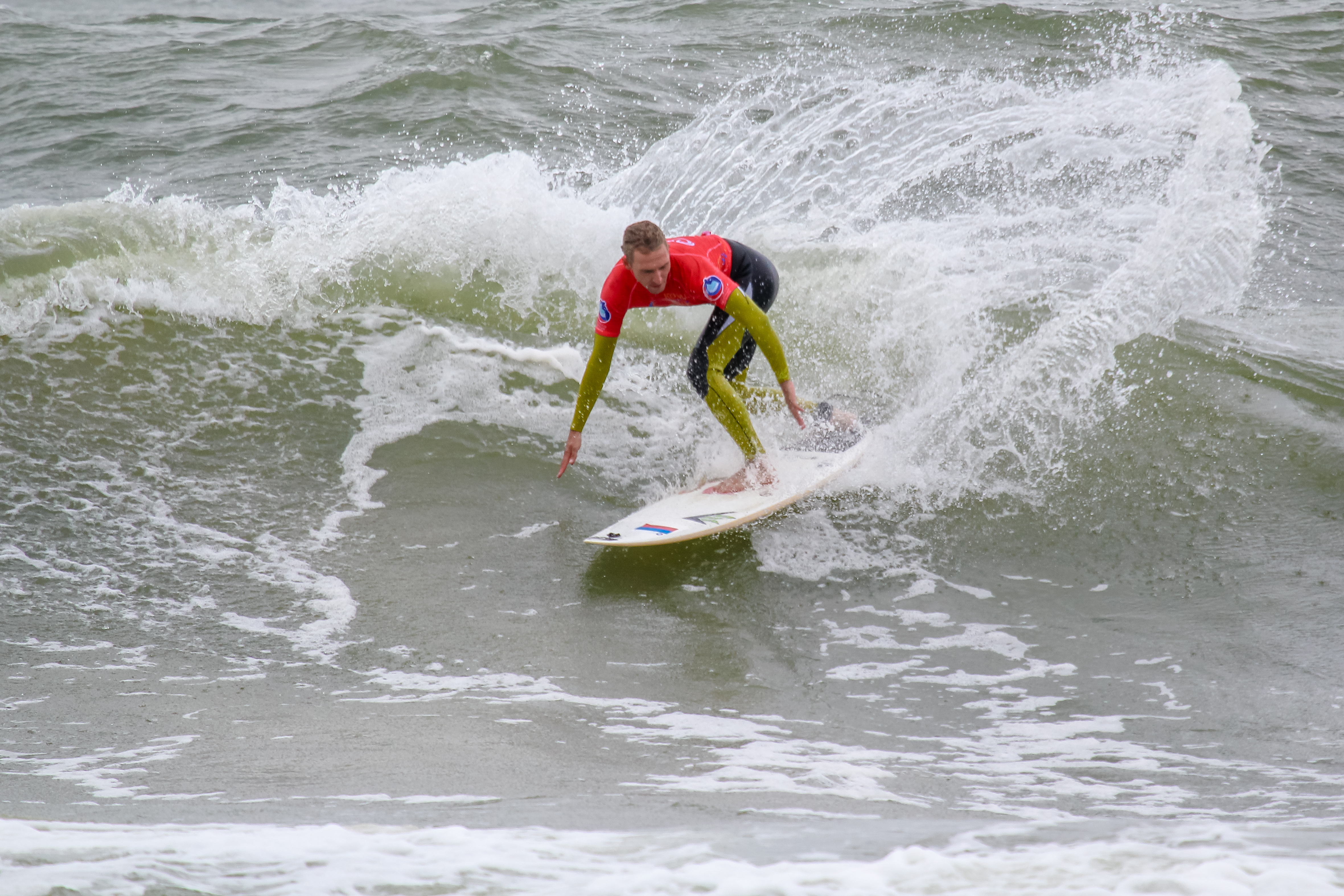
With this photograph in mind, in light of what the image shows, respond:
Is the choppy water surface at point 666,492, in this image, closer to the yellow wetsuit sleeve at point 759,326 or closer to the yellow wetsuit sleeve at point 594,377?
the yellow wetsuit sleeve at point 594,377

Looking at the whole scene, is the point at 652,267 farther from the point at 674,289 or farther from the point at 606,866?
the point at 606,866

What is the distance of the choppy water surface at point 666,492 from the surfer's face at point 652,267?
155 centimetres

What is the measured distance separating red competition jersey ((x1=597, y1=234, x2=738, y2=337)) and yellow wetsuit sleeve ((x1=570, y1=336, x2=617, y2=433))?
6 cm

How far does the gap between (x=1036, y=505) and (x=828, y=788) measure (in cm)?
325

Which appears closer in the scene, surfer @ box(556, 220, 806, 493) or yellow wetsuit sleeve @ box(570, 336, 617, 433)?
surfer @ box(556, 220, 806, 493)

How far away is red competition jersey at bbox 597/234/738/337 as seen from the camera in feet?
17.1

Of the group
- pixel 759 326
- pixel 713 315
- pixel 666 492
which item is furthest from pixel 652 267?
pixel 666 492

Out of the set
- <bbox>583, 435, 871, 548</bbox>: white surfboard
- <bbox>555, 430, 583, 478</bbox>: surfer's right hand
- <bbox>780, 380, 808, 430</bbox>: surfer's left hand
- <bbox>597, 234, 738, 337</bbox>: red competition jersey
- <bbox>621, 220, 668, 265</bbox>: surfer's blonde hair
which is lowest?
<bbox>583, 435, 871, 548</bbox>: white surfboard

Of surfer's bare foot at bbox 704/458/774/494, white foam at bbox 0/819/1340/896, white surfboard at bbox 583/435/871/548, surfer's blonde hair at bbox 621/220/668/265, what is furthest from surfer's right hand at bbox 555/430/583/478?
white foam at bbox 0/819/1340/896

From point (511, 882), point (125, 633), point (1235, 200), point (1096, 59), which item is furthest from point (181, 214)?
point (1096, 59)

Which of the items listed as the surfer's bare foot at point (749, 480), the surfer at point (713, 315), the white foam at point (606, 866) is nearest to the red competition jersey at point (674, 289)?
the surfer at point (713, 315)

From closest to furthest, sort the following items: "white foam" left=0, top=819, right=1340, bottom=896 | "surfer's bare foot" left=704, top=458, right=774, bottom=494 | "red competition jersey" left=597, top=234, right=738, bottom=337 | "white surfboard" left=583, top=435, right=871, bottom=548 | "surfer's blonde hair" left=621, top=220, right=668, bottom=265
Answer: "white foam" left=0, top=819, right=1340, bottom=896 < "surfer's blonde hair" left=621, top=220, right=668, bottom=265 < "red competition jersey" left=597, top=234, right=738, bottom=337 < "white surfboard" left=583, top=435, right=871, bottom=548 < "surfer's bare foot" left=704, top=458, right=774, bottom=494

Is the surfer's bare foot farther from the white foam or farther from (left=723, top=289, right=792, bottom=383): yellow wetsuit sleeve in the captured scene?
the white foam

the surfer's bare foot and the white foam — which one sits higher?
the white foam
